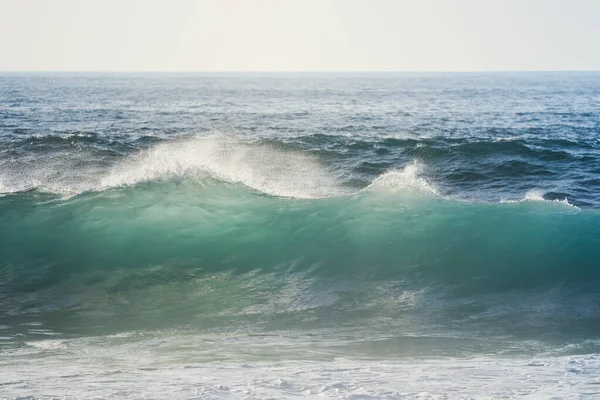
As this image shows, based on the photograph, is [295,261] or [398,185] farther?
[398,185]

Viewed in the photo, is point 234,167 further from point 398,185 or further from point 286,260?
point 286,260

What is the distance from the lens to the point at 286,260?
479 inches

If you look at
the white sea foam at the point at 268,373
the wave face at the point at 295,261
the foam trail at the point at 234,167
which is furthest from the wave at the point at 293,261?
the white sea foam at the point at 268,373

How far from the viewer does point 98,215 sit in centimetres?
1384

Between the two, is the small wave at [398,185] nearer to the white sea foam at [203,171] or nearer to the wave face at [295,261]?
the wave face at [295,261]

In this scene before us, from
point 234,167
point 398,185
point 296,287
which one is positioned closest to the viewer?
point 296,287

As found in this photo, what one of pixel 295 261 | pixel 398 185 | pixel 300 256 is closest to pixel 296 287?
pixel 295 261

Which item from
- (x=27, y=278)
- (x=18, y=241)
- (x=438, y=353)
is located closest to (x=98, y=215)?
(x=18, y=241)

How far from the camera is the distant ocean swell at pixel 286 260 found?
9875 millimetres

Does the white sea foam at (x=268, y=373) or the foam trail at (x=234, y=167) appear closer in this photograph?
the white sea foam at (x=268, y=373)

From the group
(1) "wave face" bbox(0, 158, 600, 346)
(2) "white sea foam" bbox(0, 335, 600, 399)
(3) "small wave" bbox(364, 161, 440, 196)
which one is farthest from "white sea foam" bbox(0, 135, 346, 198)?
(2) "white sea foam" bbox(0, 335, 600, 399)

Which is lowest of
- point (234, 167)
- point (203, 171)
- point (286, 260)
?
point (286, 260)

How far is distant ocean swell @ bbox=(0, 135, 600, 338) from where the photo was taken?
988cm

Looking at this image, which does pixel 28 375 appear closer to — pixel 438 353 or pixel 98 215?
pixel 438 353
